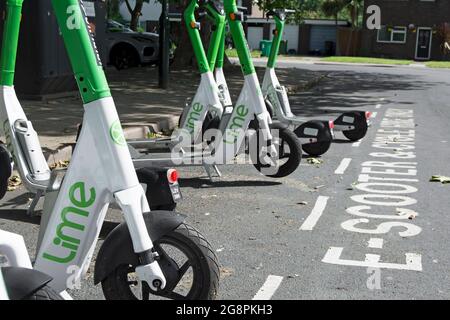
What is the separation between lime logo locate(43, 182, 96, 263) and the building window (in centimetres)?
4564

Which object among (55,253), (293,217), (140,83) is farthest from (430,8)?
(55,253)

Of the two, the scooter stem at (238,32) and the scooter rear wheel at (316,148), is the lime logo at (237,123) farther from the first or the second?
the scooter rear wheel at (316,148)

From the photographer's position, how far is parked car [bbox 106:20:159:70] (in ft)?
65.9

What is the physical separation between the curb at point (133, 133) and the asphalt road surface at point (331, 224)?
1050 millimetres

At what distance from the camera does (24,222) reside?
527 centimetres

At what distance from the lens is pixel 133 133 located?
29.9ft

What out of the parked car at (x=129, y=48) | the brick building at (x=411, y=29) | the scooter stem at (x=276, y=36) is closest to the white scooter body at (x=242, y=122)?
the scooter stem at (x=276, y=36)

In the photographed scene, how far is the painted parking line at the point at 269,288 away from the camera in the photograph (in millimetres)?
3882

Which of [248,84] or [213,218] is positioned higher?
[248,84]

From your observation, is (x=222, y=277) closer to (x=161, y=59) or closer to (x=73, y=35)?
(x=73, y=35)

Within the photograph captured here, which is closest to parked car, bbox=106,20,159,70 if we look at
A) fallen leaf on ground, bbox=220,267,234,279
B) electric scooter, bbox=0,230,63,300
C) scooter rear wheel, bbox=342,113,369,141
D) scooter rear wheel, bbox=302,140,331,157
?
scooter rear wheel, bbox=342,113,369,141

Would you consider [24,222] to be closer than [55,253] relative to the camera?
No

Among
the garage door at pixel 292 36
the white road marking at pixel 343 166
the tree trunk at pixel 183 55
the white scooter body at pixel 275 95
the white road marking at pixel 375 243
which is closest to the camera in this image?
the white road marking at pixel 375 243

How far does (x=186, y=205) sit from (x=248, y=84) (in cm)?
153
